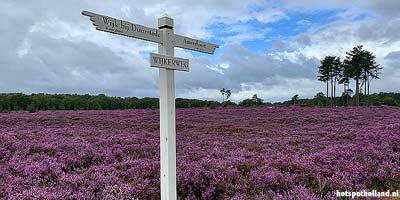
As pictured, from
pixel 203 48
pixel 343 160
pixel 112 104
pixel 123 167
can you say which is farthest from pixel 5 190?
pixel 112 104

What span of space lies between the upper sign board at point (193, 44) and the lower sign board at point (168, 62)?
0.27 meters

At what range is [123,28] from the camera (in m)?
4.59

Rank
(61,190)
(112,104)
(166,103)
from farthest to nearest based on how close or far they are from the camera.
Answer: (112,104) → (61,190) → (166,103)

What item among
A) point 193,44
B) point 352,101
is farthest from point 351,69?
point 193,44

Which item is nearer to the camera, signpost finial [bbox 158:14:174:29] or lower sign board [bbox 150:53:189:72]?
lower sign board [bbox 150:53:189:72]

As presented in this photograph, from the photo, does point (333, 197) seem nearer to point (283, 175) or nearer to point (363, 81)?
point (283, 175)

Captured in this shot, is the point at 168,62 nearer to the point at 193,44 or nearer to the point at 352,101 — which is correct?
the point at 193,44

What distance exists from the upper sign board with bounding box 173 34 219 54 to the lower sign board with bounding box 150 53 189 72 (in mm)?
268

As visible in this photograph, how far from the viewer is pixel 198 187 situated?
643cm

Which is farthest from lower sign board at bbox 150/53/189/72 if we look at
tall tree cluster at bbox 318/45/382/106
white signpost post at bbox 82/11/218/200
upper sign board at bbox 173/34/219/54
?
tall tree cluster at bbox 318/45/382/106

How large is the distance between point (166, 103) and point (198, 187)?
7.18ft

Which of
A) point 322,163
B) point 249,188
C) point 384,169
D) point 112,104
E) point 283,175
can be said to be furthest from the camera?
point 112,104

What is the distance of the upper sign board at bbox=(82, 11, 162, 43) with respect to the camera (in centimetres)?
430

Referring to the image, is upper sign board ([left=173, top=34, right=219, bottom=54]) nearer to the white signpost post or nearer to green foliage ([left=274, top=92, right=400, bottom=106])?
the white signpost post
